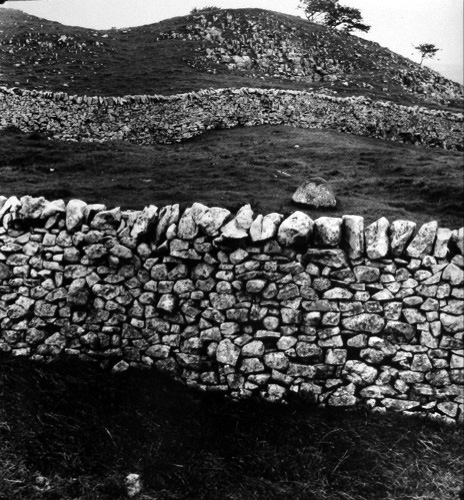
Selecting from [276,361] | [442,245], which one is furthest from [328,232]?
[276,361]

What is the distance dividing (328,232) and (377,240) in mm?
715

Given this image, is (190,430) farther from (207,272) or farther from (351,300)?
(351,300)

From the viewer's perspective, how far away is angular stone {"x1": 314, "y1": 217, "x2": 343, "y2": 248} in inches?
266

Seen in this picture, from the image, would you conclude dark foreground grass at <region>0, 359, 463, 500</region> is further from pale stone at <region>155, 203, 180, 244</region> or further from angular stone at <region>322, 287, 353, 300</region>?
pale stone at <region>155, 203, 180, 244</region>

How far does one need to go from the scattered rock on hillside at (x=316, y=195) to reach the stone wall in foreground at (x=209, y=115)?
13821mm

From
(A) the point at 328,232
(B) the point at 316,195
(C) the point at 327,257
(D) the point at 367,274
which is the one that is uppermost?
(B) the point at 316,195

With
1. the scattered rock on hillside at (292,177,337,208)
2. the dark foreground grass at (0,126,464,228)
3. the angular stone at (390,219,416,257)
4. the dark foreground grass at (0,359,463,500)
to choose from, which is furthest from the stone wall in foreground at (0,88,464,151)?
the angular stone at (390,219,416,257)

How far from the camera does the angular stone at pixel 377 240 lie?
21.6ft

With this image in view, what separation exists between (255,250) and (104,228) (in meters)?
2.65

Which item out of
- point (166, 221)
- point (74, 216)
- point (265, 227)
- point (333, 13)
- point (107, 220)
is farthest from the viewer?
point (333, 13)

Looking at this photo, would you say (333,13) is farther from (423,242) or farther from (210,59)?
(423,242)

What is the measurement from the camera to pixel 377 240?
21.8 feet

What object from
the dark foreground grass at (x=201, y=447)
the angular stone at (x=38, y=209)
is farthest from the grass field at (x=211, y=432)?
the angular stone at (x=38, y=209)

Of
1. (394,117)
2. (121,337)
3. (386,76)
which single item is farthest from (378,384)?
(386,76)
